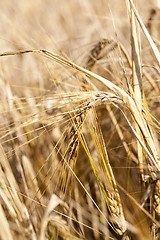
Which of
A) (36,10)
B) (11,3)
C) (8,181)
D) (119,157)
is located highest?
(11,3)

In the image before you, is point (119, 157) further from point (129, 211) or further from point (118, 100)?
point (118, 100)

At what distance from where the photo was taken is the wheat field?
45cm

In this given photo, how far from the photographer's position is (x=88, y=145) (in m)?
0.79

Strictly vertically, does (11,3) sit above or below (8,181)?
above

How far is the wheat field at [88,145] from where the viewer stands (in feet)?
1.49

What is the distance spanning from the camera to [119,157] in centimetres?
74

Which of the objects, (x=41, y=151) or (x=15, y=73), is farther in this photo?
(x=15, y=73)

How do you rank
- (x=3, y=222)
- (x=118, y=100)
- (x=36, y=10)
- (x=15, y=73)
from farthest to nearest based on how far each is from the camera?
(x=36, y=10)
(x=15, y=73)
(x=118, y=100)
(x=3, y=222)

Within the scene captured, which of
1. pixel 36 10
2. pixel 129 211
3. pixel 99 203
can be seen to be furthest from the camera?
pixel 36 10

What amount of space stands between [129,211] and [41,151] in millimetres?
391

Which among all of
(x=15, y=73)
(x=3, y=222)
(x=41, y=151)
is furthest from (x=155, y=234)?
(x=15, y=73)

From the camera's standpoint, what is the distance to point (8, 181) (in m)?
0.50

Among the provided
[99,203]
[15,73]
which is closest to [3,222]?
[99,203]

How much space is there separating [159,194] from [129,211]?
16 centimetres
